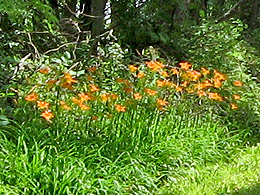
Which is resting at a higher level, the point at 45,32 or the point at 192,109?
the point at 45,32

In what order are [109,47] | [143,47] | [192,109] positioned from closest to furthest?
[192,109]
[109,47]
[143,47]

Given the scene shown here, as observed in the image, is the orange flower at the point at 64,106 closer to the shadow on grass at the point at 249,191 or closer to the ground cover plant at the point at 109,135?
the ground cover plant at the point at 109,135

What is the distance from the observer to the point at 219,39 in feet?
25.8

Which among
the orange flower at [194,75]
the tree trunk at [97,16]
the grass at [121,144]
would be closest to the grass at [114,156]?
the grass at [121,144]

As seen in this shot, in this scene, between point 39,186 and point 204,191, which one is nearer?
point 39,186

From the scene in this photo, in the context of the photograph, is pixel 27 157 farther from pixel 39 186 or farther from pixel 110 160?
pixel 110 160

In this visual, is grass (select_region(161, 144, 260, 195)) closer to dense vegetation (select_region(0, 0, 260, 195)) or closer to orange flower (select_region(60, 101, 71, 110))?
dense vegetation (select_region(0, 0, 260, 195))

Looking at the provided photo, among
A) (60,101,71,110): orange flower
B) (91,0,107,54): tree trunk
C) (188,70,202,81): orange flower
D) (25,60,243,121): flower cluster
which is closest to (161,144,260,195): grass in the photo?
(25,60,243,121): flower cluster

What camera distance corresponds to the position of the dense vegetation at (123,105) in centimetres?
462

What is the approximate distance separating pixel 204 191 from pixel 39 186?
5.15ft

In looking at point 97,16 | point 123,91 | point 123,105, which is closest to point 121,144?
point 123,105

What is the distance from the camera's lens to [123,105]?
5.64 meters

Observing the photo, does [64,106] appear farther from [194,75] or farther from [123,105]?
[194,75]

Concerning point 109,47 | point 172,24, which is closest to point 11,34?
point 109,47
